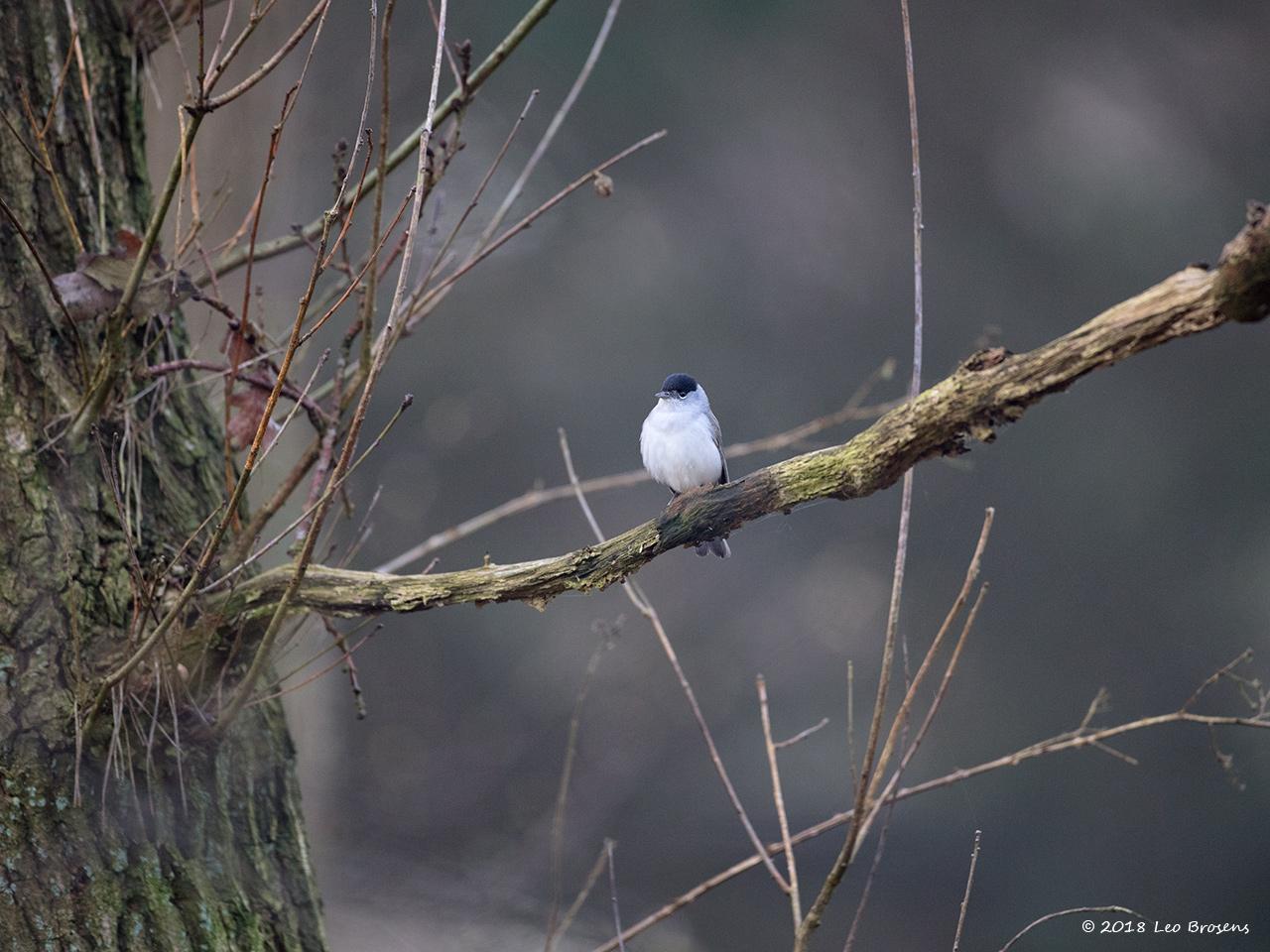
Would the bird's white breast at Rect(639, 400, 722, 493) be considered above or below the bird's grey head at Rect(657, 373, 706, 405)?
below

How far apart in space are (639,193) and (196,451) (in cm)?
631

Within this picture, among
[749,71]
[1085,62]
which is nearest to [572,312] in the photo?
[749,71]

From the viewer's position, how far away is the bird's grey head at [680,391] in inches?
143

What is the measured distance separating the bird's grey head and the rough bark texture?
1.48 m

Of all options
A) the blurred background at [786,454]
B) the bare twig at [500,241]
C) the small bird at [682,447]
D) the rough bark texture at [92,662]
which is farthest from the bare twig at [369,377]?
the blurred background at [786,454]

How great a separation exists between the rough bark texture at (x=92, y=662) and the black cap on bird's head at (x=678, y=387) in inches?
58.8

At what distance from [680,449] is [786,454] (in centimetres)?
417

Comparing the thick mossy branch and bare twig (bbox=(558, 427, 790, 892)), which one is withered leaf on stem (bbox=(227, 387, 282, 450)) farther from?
bare twig (bbox=(558, 427, 790, 892))

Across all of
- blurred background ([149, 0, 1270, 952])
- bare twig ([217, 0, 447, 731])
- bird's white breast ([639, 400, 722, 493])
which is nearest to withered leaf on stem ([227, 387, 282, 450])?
bare twig ([217, 0, 447, 731])

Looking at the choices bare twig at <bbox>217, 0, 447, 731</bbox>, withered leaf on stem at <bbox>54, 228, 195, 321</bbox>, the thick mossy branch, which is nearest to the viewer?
the thick mossy branch

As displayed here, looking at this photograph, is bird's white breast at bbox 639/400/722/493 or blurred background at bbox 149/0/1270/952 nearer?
bird's white breast at bbox 639/400/722/493

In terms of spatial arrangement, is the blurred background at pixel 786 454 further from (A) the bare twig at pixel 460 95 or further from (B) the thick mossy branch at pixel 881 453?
(B) the thick mossy branch at pixel 881 453

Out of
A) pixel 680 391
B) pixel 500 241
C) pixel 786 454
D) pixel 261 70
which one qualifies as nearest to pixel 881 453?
pixel 500 241

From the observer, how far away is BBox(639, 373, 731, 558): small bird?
11.2 ft
